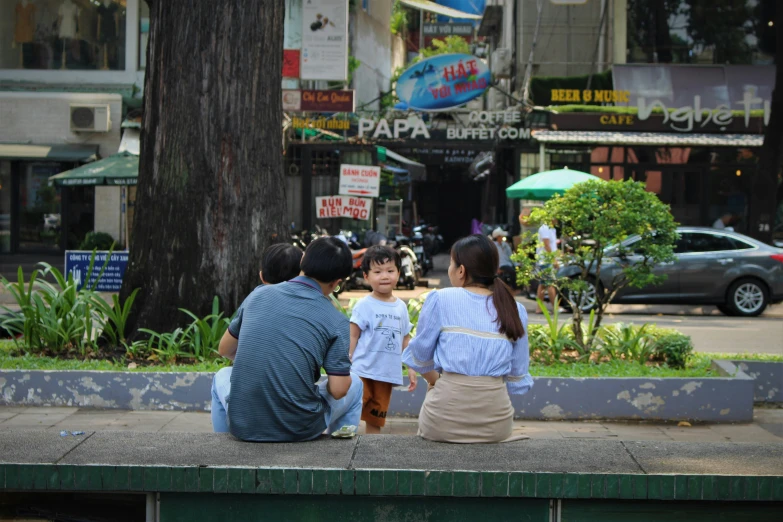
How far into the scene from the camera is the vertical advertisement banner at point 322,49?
2078cm

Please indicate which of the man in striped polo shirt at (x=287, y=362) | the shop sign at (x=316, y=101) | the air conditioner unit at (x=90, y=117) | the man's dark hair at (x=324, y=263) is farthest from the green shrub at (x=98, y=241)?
the man in striped polo shirt at (x=287, y=362)

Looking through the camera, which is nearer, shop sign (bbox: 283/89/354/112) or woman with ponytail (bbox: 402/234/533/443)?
woman with ponytail (bbox: 402/234/533/443)

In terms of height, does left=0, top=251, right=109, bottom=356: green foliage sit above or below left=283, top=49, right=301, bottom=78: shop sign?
below

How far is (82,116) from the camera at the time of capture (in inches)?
858

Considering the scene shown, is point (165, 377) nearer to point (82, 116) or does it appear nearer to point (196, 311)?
point (196, 311)

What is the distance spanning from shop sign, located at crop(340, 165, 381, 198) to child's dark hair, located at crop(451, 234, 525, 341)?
15505 millimetres

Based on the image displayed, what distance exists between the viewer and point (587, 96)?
21734mm

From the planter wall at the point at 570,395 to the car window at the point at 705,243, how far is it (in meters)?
8.51

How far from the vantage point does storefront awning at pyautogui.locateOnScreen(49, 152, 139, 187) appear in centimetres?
1758

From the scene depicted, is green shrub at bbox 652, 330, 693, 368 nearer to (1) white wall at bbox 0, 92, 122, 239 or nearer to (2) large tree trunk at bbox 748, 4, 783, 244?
(2) large tree trunk at bbox 748, 4, 783, 244

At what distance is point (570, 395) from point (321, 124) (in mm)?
13744

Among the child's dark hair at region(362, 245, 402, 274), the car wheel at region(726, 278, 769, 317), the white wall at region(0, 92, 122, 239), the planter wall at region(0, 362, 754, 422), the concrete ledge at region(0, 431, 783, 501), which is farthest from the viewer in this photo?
the white wall at region(0, 92, 122, 239)

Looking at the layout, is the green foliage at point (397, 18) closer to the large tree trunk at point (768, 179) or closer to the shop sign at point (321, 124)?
the shop sign at point (321, 124)

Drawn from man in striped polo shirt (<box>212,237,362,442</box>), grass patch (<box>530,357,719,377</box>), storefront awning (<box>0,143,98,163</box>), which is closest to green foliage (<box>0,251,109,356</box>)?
grass patch (<box>530,357,719,377</box>)
